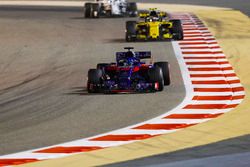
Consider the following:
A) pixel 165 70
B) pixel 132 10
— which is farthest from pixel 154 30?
pixel 132 10

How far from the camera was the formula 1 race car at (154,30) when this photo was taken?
→ 117ft

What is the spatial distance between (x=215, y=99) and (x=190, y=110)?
1597 millimetres

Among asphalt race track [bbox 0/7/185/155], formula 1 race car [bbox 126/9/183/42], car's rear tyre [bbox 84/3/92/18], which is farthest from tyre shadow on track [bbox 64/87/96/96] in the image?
car's rear tyre [bbox 84/3/92/18]

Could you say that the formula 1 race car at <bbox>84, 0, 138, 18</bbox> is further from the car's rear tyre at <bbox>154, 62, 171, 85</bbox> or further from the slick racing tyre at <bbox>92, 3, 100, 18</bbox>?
the car's rear tyre at <bbox>154, 62, 171, 85</bbox>

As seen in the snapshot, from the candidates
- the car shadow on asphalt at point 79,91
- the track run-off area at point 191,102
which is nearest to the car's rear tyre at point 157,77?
the track run-off area at point 191,102

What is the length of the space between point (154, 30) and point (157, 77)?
13.0 meters

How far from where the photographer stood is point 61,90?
24094 millimetres

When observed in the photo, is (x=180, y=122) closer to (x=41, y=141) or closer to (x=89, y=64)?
(x=41, y=141)

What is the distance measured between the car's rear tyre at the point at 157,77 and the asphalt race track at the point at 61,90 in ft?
0.84

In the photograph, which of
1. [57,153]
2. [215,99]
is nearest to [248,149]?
[57,153]

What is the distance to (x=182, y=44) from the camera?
114 ft

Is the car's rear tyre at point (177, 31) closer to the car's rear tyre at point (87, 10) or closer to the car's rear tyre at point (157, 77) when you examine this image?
the car's rear tyre at point (157, 77)

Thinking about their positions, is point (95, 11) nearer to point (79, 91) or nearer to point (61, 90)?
point (61, 90)

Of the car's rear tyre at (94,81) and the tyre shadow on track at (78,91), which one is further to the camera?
the tyre shadow on track at (78,91)
